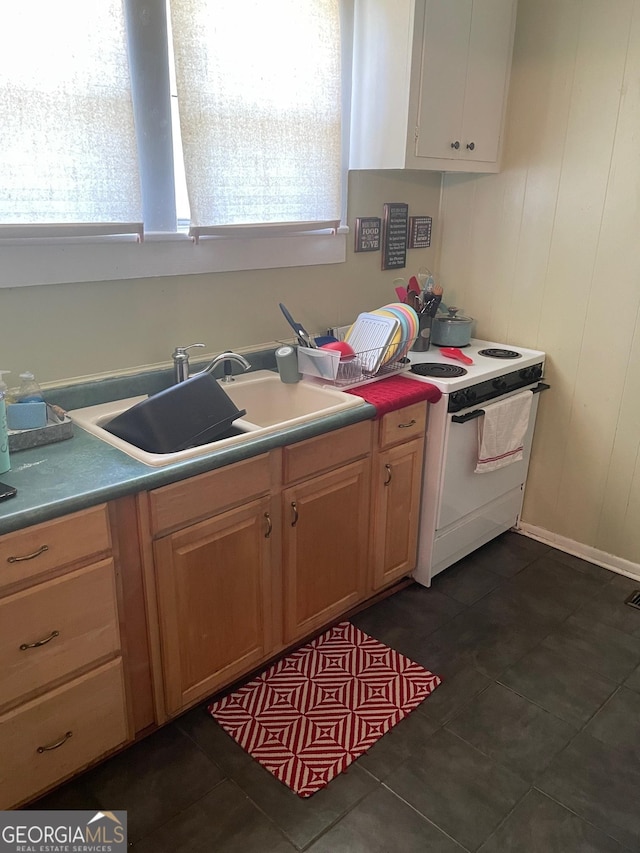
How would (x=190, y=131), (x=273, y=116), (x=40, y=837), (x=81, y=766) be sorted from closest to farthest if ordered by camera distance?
(x=40, y=837) → (x=81, y=766) → (x=190, y=131) → (x=273, y=116)

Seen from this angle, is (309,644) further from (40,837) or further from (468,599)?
(40,837)

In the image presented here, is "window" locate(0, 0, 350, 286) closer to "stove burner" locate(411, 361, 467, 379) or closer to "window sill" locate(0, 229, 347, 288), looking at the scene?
"window sill" locate(0, 229, 347, 288)

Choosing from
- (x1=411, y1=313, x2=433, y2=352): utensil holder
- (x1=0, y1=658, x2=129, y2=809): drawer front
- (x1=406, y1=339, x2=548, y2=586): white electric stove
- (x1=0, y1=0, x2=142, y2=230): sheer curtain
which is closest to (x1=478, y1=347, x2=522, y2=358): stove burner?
(x1=406, y1=339, x2=548, y2=586): white electric stove

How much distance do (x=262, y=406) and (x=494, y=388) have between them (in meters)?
0.94

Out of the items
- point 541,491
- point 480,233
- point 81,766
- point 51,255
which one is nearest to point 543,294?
point 480,233

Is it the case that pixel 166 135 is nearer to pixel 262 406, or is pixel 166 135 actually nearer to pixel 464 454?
pixel 262 406

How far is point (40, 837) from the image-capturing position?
157 centimetres

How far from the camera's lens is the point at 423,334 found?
2.80 meters

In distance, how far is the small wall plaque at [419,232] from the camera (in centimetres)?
296

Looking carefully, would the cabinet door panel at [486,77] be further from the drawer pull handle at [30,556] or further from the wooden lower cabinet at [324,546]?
the drawer pull handle at [30,556]

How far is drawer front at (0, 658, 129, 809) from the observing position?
153cm

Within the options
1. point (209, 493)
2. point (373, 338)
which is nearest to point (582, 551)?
point (373, 338)

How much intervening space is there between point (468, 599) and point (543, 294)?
136 centimetres

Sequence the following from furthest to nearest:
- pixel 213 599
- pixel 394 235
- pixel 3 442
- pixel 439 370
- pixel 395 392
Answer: pixel 394 235 < pixel 439 370 < pixel 395 392 < pixel 213 599 < pixel 3 442
